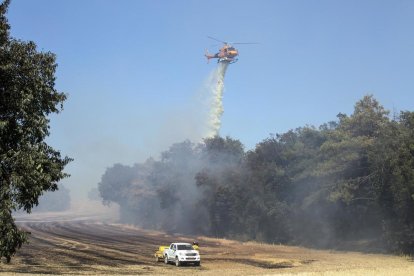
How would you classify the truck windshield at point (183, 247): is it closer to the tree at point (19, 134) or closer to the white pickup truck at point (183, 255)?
the white pickup truck at point (183, 255)

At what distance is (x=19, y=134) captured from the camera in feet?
72.0

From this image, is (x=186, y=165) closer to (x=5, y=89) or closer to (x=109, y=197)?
(x=109, y=197)

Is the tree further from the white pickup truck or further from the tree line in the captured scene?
the tree line

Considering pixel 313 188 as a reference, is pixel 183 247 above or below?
below

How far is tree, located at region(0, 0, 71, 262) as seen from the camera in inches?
819

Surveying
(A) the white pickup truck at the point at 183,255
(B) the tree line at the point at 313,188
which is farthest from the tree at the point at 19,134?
(B) the tree line at the point at 313,188

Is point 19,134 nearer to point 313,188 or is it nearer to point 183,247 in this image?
point 183,247

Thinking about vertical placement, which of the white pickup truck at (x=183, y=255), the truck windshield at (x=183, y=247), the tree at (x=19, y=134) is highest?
the tree at (x=19, y=134)

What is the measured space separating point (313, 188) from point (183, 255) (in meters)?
37.1

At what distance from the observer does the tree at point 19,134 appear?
20.8m

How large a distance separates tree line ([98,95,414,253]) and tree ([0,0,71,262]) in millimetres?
39994

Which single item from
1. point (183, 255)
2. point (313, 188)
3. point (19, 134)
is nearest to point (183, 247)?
point (183, 255)

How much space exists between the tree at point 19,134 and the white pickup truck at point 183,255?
1898cm

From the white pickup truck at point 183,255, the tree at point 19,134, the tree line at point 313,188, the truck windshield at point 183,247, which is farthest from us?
the tree line at point 313,188
